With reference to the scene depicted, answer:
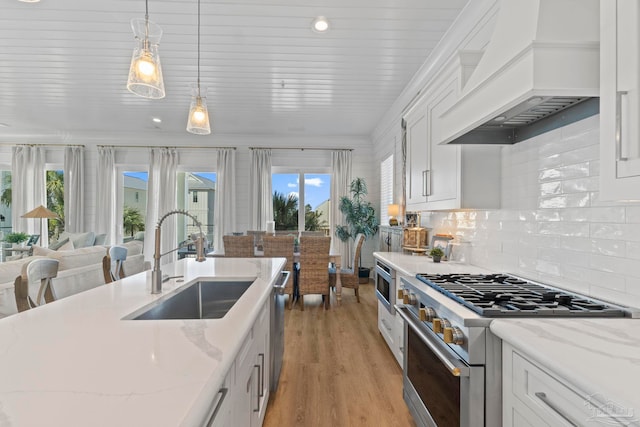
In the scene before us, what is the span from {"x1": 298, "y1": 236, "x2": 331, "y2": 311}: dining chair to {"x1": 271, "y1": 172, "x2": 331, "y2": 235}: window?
90.7 inches

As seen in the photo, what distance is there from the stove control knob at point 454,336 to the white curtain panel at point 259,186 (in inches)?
205

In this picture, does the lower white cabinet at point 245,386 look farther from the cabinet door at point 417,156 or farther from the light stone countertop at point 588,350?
the cabinet door at point 417,156

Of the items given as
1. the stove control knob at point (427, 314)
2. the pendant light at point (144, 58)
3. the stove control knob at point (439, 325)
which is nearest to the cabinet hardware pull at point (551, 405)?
the stove control knob at point (439, 325)

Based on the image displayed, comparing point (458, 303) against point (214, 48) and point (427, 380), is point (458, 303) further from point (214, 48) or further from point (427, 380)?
point (214, 48)

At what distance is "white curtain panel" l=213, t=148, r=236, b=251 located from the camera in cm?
623

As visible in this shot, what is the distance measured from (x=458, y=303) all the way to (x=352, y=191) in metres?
4.78

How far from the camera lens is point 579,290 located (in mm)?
1516

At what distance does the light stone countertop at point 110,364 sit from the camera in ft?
1.95

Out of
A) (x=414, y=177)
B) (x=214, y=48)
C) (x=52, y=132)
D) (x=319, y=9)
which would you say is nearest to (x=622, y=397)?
(x=414, y=177)

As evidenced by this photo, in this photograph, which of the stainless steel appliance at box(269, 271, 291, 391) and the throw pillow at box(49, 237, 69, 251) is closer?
the stainless steel appliance at box(269, 271, 291, 391)

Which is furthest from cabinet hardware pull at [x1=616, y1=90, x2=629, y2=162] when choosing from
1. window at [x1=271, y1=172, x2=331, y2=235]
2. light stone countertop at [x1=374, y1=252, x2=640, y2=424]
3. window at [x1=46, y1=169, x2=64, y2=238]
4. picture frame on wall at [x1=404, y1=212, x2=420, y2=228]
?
window at [x1=46, y1=169, x2=64, y2=238]

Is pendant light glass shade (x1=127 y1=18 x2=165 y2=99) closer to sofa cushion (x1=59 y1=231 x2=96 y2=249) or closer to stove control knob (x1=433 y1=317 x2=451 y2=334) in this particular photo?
stove control knob (x1=433 y1=317 x2=451 y2=334)

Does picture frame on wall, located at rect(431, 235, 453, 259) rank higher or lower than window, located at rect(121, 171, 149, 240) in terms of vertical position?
lower

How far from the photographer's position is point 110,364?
31.1 inches
